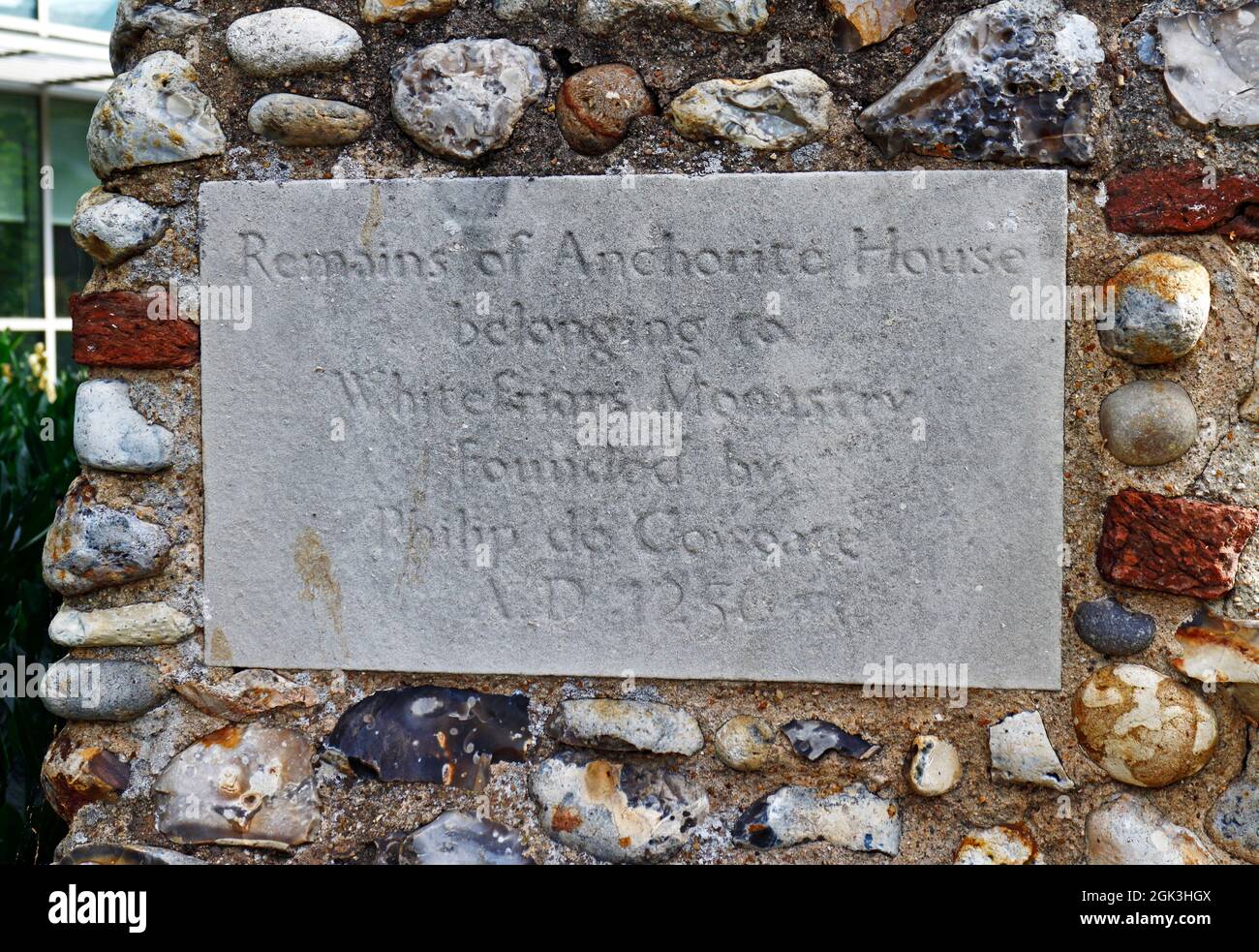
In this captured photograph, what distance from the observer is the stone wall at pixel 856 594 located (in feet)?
6.36

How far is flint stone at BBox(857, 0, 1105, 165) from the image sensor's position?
1944 millimetres

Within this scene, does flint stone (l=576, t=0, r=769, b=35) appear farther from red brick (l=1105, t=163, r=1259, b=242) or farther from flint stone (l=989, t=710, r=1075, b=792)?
flint stone (l=989, t=710, r=1075, b=792)

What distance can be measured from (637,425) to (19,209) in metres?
5.77

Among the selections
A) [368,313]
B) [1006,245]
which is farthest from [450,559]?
[1006,245]

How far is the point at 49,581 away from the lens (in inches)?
84.6

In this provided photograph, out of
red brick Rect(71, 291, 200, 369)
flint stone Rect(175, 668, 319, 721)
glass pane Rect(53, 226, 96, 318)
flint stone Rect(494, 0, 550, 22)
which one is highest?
glass pane Rect(53, 226, 96, 318)

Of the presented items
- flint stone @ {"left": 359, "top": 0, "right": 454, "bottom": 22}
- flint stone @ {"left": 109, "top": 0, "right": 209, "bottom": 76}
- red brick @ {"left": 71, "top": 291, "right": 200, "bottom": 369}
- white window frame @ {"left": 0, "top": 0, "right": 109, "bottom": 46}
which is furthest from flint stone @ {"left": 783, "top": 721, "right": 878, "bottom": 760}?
white window frame @ {"left": 0, "top": 0, "right": 109, "bottom": 46}

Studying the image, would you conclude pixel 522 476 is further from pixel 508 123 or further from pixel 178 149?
pixel 178 149

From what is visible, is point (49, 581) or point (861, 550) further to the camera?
point (49, 581)

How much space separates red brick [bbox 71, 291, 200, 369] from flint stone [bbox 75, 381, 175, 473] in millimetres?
73

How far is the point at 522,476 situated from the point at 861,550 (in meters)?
0.69

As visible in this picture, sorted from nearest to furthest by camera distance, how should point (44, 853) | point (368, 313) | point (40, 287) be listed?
point (368, 313) → point (44, 853) → point (40, 287)

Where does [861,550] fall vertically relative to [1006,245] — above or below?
below

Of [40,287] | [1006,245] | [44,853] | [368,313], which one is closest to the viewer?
[1006,245]
